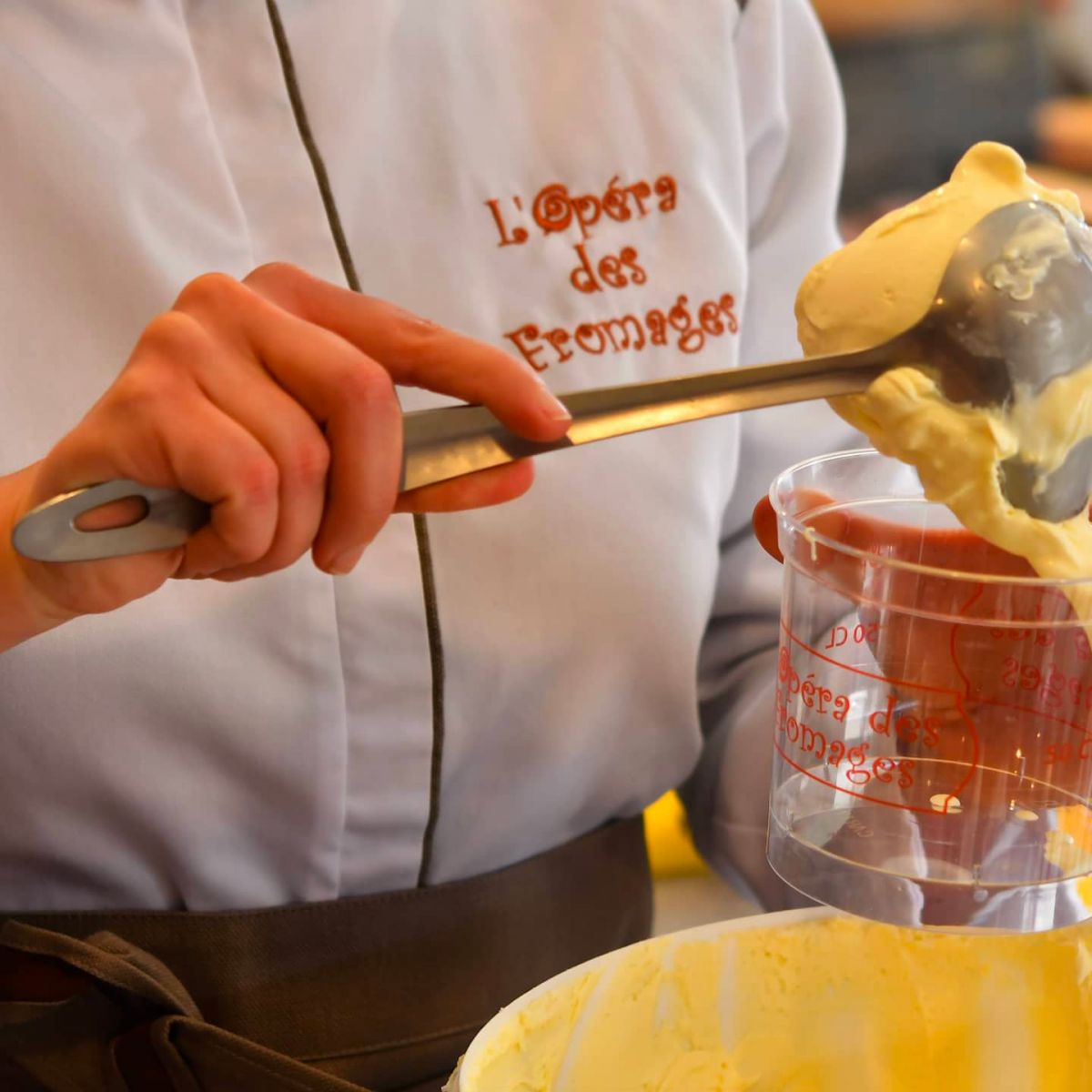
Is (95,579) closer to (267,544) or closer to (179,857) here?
(267,544)

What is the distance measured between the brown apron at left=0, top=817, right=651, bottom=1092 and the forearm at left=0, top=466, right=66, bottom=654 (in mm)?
154

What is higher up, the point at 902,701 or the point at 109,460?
the point at 109,460

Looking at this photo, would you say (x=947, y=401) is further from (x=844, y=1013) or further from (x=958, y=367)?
(x=844, y=1013)

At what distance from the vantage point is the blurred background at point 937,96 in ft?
7.84

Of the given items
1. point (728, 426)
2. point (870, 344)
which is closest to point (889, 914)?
point (870, 344)

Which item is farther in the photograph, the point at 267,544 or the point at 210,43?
the point at 210,43

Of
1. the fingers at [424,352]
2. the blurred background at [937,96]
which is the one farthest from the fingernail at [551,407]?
the blurred background at [937,96]

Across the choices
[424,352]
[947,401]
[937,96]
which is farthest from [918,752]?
[937,96]

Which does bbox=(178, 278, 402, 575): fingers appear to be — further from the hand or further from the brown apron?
the brown apron

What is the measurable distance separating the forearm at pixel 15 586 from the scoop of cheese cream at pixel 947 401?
292mm

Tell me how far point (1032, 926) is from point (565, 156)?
0.43 meters

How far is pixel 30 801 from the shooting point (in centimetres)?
63

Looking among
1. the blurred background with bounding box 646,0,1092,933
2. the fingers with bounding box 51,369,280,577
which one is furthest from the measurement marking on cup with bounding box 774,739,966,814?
the blurred background with bounding box 646,0,1092,933

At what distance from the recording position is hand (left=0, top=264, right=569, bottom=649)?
0.43 meters
